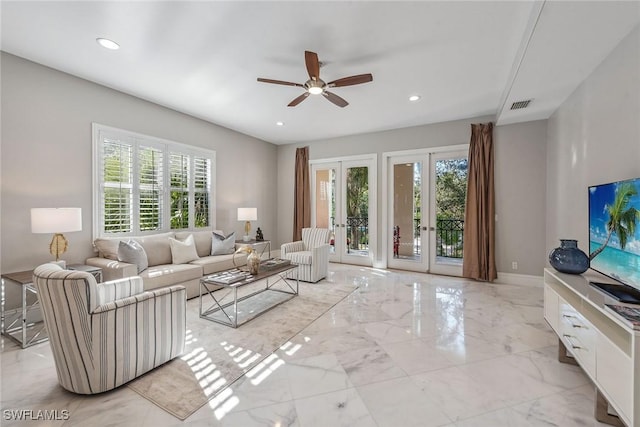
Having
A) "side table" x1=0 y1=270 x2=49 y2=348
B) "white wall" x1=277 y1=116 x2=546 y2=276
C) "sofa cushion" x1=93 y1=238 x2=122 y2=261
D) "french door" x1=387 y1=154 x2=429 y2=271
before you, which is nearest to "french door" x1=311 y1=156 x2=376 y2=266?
"french door" x1=387 y1=154 x2=429 y2=271

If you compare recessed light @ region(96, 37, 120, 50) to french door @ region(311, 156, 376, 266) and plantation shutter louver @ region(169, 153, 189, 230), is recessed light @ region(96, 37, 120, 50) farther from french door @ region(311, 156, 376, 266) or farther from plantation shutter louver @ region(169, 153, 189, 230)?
french door @ region(311, 156, 376, 266)

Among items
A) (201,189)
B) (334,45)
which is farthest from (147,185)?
(334,45)

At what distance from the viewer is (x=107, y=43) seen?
2623 mm

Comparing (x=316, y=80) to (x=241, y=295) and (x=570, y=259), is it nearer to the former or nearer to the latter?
(x=570, y=259)

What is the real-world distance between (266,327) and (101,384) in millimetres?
1385

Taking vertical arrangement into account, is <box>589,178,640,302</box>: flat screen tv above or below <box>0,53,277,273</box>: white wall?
below

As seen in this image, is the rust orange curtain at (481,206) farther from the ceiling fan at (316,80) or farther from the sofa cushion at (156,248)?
the sofa cushion at (156,248)

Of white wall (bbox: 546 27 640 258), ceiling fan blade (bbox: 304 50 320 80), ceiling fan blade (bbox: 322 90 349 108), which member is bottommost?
white wall (bbox: 546 27 640 258)

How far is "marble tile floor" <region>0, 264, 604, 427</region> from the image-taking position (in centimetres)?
163

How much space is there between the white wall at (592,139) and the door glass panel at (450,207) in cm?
122

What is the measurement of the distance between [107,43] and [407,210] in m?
4.96

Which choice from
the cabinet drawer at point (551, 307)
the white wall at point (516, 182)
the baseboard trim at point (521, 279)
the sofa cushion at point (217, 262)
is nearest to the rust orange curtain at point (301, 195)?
the sofa cushion at point (217, 262)

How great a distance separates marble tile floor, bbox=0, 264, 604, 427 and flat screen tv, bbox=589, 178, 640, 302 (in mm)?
848

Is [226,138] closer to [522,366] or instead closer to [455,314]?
[455,314]
